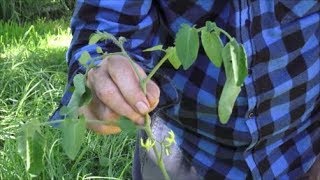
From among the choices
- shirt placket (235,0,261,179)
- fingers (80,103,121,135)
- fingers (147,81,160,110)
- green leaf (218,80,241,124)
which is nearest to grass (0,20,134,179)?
shirt placket (235,0,261,179)

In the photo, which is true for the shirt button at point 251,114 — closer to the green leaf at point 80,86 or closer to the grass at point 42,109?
the green leaf at point 80,86

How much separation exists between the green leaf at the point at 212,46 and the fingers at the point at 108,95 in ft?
0.48

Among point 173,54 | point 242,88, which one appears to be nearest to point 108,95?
point 173,54

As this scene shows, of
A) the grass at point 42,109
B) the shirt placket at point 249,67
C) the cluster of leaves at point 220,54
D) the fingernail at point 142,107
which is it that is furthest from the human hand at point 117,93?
the grass at point 42,109

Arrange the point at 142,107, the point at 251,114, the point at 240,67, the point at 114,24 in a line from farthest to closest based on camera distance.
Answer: the point at 251,114
the point at 114,24
the point at 142,107
the point at 240,67

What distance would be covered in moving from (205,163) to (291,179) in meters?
0.16

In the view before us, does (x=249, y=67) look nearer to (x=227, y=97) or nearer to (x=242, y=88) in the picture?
(x=242, y=88)

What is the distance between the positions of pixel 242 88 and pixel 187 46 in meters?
0.47

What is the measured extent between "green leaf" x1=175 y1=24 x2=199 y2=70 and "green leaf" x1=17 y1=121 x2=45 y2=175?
150 millimetres

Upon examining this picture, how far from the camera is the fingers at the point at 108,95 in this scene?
0.75 meters

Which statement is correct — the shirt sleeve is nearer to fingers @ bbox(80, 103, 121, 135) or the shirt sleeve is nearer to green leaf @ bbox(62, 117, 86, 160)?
fingers @ bbox(80, 103, 121, 135)

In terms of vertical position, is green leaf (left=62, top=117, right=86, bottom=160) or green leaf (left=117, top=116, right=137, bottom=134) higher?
green leaf (left=62, top=117, right=86, bottom=160)

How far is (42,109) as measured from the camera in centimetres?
Answer: 262

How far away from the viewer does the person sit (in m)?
1.02
